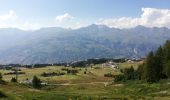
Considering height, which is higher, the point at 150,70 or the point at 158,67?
the point at 158,67

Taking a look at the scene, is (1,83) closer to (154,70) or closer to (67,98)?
(67,98)

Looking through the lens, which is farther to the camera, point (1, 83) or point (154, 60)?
point (154, 60)

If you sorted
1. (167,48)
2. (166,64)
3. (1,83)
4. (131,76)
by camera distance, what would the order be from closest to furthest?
(1,83)
(166,64)
(167,48)
(131,76)

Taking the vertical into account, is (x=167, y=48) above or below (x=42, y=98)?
above

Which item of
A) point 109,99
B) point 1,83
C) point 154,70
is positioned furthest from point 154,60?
point 109,99

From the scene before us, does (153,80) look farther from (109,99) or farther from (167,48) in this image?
(109,99)

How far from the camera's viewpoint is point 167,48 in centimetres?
12656

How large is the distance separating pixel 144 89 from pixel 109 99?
108ft

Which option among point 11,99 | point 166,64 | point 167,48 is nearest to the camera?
point 11,99

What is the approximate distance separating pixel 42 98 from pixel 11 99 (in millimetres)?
5333

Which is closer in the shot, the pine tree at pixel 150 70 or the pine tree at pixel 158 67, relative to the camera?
the pine tree at pixel 150 70

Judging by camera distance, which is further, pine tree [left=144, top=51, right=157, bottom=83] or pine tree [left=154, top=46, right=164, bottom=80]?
pine tree [left=154, top=46, right=164, bottom=80]

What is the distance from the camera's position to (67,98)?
64.2 m

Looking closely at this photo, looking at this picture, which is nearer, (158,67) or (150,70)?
(150,70)
